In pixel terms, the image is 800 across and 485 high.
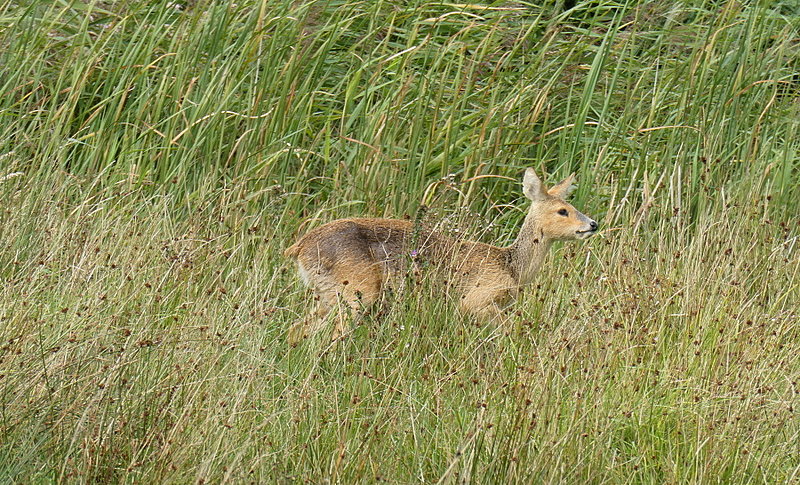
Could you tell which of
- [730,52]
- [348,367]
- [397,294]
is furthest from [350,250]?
[730,52]

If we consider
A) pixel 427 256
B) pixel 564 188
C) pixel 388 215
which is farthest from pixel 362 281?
pixel 564 188

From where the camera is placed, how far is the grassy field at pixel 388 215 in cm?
361

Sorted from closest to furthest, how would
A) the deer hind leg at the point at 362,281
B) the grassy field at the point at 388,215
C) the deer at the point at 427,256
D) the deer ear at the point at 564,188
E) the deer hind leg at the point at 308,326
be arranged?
the grassy field at the point at 388,215, the deer hind leg at the point at 308,326, the deer at the point at 427,256, the deer hind leg at the point at 362,281, the deer ear at the point at 564,188

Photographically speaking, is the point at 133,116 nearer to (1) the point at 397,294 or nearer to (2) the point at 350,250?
(2) the point at 350,250

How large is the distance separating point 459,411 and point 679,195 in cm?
247

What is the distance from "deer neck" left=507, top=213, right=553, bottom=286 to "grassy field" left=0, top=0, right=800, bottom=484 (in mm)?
234

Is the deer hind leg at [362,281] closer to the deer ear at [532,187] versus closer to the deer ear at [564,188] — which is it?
the deer ear at [532,187]

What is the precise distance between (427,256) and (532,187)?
87 centimetres

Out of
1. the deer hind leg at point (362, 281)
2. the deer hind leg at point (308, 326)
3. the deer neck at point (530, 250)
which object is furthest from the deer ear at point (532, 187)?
the deer hind leg at point (308, 326)

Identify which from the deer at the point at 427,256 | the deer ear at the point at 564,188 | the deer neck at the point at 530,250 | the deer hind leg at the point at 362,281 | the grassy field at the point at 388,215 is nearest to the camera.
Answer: the grassy field at the point at 388,215

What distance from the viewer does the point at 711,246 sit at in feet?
18.7

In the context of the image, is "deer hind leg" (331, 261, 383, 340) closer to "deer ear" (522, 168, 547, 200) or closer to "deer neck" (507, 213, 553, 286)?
"deer neck" (507, 213, 553, 286)

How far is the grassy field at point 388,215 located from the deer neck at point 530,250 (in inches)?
9.2

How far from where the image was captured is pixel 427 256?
5660mm
